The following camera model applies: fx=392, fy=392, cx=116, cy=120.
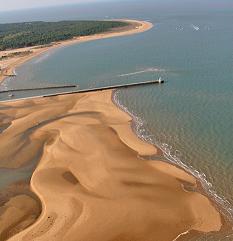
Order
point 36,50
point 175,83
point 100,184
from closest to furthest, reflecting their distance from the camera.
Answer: point 100,184
point 175,83
point 36,50

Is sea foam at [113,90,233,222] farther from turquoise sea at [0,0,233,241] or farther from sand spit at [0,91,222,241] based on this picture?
sand spit at [0,91,222,241]

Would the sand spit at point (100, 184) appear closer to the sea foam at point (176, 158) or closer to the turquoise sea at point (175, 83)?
the sea foam at point (176, 158)

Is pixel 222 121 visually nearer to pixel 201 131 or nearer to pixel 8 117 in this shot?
pixel 201 131

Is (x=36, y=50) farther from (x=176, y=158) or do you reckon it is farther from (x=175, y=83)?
(x=176, y=158)

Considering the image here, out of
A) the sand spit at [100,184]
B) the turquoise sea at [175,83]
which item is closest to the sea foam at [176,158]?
the turquoise sea at [175,83]

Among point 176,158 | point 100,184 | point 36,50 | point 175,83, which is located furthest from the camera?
point 36,50

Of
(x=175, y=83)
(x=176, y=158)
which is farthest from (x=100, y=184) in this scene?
(x=175, y=83)

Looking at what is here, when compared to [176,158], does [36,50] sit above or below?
above
